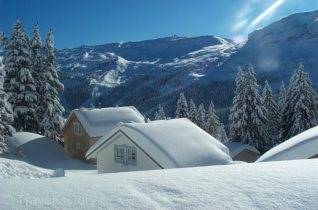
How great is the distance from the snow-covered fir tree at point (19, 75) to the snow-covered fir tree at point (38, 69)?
1.90m

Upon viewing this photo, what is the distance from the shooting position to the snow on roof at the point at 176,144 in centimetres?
2100

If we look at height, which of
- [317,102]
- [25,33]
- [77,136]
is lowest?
[77,136]

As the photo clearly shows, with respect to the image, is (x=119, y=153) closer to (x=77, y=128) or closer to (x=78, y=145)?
(x=78, y=145)

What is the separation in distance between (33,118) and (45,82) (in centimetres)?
437

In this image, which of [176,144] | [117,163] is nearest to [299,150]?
[176,144]

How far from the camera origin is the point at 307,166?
7.12m

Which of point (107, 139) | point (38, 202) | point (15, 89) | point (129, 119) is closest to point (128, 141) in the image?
point (107, 139)

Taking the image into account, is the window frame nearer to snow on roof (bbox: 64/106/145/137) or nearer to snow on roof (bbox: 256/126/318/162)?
snow on roof (bbox: 64/106/145/137)

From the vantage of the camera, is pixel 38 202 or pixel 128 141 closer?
pixel 38 202

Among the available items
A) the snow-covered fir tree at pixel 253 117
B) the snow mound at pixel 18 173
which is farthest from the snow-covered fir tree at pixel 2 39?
the snow-covered fir tree at pixel 253 117

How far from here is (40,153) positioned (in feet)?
145

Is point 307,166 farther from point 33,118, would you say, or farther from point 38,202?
point 33,118

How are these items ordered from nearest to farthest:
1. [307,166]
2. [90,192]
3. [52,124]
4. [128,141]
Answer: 1. [90,192]
2. [307,166]
3. [128,141]
4. [52,124]

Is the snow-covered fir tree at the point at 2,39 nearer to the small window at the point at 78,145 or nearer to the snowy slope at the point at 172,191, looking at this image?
the small window at the point at 78,145
